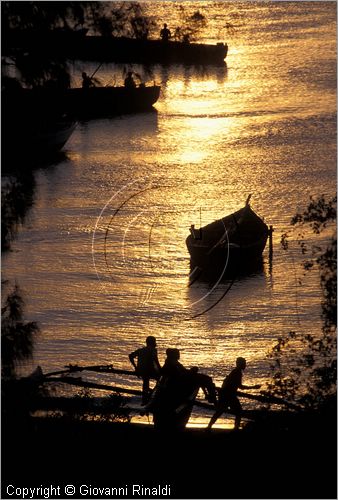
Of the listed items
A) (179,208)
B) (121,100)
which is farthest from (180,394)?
(121,100)

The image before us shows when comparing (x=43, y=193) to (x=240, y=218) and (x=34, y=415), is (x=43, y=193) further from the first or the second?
(x=34, y=415)

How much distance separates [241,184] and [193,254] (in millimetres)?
13707

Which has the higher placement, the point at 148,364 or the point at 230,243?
the point at 148,364

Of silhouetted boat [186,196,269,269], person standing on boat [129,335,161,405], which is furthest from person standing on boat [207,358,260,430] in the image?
silhouetted boat [186,196,269,269]

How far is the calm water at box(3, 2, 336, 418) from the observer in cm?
3612

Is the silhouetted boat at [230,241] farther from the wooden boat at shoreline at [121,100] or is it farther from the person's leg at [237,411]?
the wooden boat at shoreline at [121,100]

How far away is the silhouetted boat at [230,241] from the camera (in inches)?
1630

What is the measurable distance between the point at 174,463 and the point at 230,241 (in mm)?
25323

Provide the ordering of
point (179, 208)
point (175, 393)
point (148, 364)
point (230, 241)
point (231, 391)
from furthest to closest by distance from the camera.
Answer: point (179, 208)
point (230, 241)
point (148, 364)
point (231, 391)
point (175, 393)

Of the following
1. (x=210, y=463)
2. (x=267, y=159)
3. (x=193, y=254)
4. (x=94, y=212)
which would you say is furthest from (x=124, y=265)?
(x=210, y=463)

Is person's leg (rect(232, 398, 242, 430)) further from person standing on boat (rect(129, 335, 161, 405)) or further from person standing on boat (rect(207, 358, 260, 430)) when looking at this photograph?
person standing on boat (rect(129, 335, 161, 405))

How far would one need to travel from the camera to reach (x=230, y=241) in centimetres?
4188

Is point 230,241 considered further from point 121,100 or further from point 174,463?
point 121,100

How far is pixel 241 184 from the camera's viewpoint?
5497 centimetres
